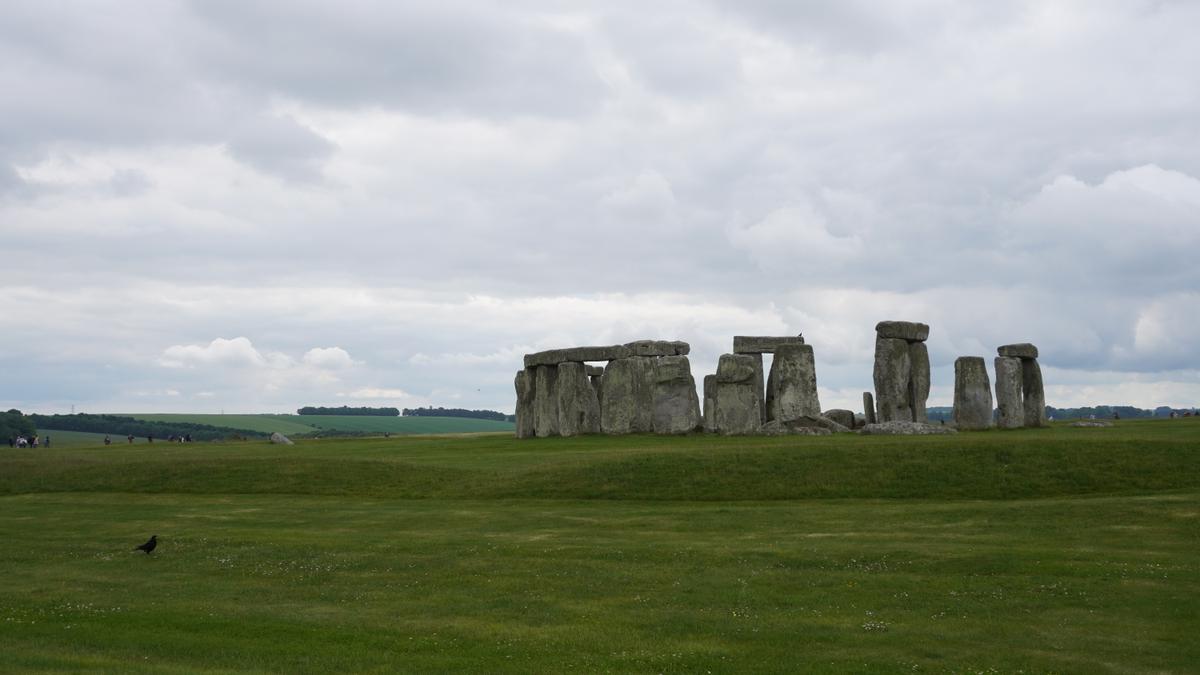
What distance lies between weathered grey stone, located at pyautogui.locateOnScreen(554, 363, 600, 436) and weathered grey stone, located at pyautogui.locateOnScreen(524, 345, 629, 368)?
1.26 ft

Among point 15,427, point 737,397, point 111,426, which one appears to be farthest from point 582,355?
point 111,426

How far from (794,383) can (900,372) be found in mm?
4536

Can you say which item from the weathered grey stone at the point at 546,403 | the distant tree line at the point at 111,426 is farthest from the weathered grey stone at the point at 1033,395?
the distant tree line at the point at 111,426

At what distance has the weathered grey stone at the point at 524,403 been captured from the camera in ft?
177

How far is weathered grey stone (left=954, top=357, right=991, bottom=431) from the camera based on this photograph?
46062 mm

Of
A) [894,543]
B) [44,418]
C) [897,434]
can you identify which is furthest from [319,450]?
[44,418]

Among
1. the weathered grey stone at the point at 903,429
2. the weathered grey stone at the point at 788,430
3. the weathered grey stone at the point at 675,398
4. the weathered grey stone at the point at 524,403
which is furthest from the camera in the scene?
the weathered grey stone at the point at 524,403

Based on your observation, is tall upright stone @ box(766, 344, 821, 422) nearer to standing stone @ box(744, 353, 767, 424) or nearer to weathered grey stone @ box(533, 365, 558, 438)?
standing stone @ box(744, 353, 767, 424)

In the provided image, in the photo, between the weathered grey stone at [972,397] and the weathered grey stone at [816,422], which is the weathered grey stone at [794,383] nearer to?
the weathered grey stone at [816,422]

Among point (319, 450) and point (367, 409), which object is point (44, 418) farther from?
point (319, 450)

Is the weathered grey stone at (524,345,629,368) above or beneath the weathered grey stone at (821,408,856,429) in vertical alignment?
above

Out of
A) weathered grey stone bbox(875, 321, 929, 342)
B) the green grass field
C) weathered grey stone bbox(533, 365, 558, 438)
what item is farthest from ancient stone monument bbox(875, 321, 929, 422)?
weathered grey stone bbox(533, 365, 558, 438)

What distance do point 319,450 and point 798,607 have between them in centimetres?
3452

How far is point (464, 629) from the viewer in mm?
14336
